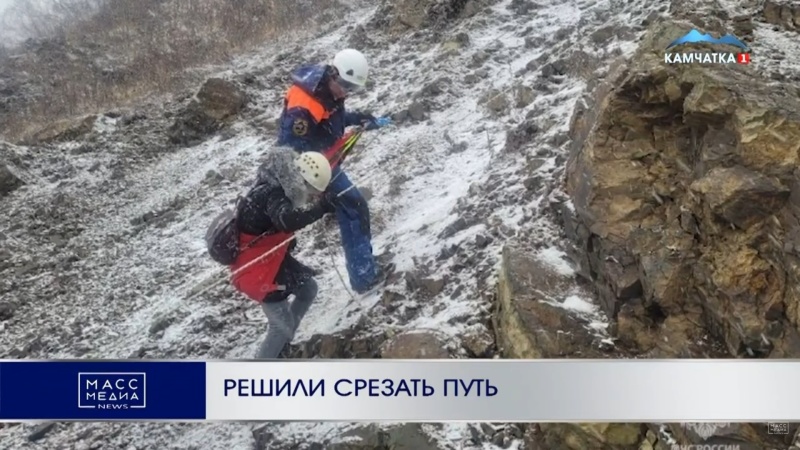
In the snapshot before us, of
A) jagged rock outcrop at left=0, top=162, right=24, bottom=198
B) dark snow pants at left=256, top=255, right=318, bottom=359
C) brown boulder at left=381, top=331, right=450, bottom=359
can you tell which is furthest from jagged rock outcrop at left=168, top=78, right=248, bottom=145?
brown boulder at left=381, top=331, right=450, bottom=359

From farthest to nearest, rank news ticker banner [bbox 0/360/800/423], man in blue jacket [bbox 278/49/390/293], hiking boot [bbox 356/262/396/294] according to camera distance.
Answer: hiking boot [bbox 356/262/396/294]
man in blue jacket [bbox 278/49/390/293]
news ticker banner [bbox 0/360/800/423]

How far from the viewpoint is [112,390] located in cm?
302

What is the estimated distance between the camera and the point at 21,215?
6605mm

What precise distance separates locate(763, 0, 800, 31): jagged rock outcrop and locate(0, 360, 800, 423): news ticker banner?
1.92 metres

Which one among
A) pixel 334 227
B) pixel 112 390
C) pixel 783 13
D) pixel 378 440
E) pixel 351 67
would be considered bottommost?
pixel 378 440

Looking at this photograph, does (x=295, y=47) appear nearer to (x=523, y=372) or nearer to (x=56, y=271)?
(x=56, y=271)

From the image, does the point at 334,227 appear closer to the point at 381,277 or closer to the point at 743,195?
the point at 381,277

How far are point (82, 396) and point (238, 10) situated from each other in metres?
6.65

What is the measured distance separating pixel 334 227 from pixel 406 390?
163cm

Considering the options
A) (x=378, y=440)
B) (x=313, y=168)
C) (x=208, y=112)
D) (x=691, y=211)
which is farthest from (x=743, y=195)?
(x=208, y=112)

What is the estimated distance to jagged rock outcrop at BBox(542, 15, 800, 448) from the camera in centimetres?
265

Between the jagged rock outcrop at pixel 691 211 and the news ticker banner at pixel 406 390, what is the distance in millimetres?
108

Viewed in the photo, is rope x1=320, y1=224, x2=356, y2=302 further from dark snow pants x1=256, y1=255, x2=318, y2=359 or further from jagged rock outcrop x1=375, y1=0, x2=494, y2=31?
jagged rock outcrop x1=375, y1=0, x2=494, y2=31

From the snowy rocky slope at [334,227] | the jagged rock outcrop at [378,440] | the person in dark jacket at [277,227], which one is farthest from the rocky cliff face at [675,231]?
the person in dark jacket at [277,227]
